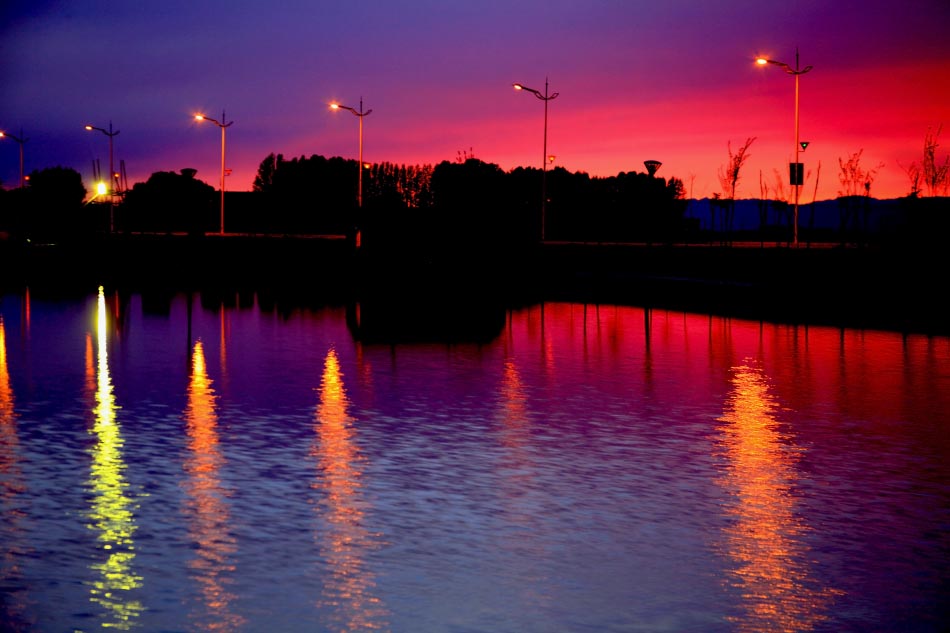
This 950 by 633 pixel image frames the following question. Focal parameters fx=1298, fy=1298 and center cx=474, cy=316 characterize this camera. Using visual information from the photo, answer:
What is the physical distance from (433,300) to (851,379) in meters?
21.5

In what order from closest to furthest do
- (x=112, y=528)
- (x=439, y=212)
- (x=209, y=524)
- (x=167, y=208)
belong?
(x=112, y=528) → (x=209, y=524) → (x=439, y=212) → (x=167, y=208)

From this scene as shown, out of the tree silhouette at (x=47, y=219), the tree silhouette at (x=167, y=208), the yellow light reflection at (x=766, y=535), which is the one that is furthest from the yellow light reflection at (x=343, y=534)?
the tree silhouette at (x=167, y=208)

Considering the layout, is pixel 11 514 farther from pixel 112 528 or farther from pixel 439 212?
pixel 439 212

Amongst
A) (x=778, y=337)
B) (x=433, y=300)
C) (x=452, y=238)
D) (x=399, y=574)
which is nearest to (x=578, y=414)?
(x=399, y=574)

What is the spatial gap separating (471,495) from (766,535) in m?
2.39

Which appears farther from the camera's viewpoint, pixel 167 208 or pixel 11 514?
pixel 167 208

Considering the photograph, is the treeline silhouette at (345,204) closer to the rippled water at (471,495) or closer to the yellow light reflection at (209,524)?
the rippled water at (471,495)

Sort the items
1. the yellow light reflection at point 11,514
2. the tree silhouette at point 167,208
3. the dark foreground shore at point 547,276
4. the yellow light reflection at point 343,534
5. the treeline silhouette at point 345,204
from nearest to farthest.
Result: the yellow light reflection at point 343,534
the yellow light reflection at point 11,514
the dark foreground shore at point 547,276
the treeline silhouette at point 345,204
the tree silhouette at point 167,208

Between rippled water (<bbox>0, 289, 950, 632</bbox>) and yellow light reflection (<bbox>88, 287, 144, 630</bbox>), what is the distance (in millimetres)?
26

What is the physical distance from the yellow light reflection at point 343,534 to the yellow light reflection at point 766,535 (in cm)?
199

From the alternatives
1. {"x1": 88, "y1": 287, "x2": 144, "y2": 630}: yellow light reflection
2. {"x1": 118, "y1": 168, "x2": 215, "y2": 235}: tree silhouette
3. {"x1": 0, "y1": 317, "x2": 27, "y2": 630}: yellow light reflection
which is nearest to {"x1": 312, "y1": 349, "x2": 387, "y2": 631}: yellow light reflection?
{"x1": 88, "y1": 287, "x2": 144, "y2": 630}: yellow light reflection

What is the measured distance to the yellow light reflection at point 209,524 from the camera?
22.5ft

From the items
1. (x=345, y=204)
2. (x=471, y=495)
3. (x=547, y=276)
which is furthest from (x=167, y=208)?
(x=471, y=495)

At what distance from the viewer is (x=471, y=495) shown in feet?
33.0
